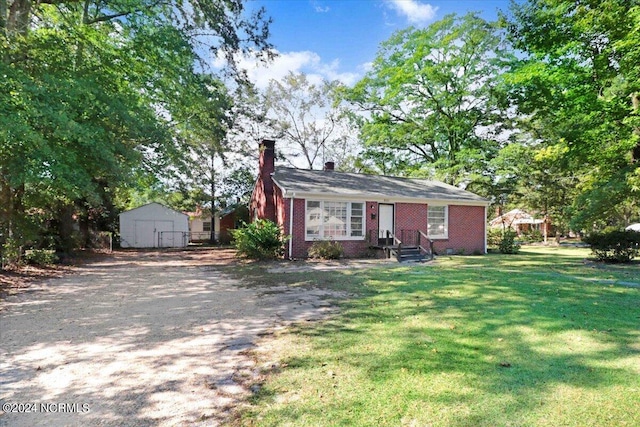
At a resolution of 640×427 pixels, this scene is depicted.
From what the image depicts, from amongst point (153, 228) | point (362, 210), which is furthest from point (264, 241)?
point (153, 228)

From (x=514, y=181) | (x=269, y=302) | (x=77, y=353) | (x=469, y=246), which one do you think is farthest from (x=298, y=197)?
(x=514, y=181)

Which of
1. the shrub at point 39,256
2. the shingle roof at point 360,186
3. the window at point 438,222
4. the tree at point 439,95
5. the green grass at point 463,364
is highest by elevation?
the tree at point 439,95

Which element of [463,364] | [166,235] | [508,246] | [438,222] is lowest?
[463,364]

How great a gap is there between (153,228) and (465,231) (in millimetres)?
21774

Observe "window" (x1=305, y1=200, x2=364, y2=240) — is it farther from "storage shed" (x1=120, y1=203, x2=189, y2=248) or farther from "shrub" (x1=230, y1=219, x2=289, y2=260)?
"storage shed" (x1=120, y1=203, x2=189, y2=248)

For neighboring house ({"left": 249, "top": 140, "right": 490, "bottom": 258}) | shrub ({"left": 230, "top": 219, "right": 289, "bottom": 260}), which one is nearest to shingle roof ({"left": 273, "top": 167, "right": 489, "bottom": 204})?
neighboring house ({"left": 249, "top": 140, "right": 490, "bottom": 258})

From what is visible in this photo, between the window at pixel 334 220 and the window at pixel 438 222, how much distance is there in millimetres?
4086

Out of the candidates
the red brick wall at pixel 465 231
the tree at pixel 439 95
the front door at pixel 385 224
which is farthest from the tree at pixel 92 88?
the tree at pixel 439 95

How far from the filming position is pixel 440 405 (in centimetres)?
299

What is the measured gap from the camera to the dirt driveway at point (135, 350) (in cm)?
309

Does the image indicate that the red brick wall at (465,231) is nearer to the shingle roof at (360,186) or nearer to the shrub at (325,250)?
the shingle roof at (360,186)

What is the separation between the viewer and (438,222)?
60.3 feet

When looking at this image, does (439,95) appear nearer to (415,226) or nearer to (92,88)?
(415,226)

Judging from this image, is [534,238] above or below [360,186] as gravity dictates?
below
